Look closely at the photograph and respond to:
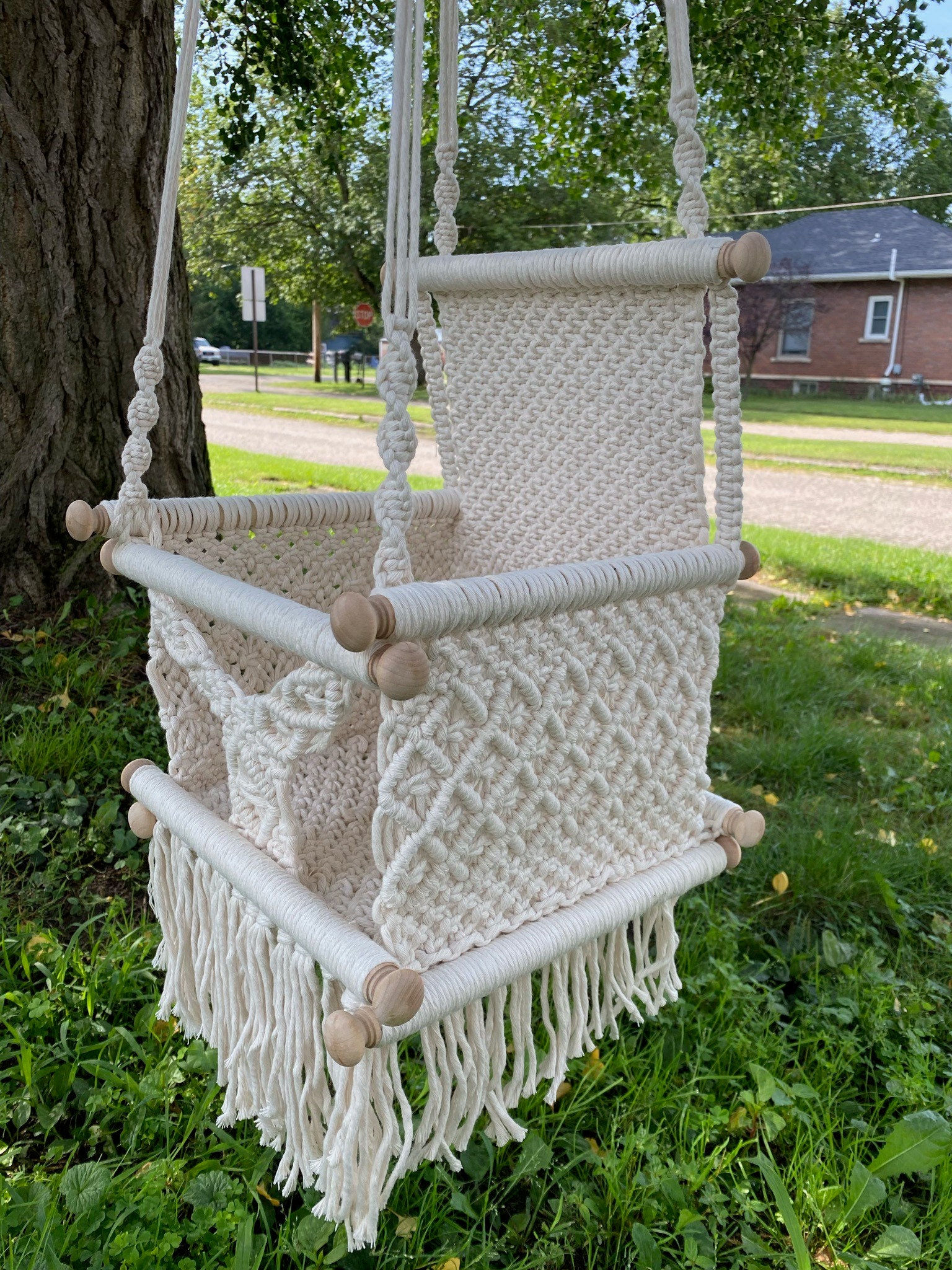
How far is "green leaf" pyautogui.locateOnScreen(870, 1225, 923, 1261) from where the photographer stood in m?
1.19

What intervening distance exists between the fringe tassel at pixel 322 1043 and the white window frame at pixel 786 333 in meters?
17.9

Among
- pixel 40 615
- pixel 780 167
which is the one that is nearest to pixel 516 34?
pixel 40 615

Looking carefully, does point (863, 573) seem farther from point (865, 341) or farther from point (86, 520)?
point (865, 341)

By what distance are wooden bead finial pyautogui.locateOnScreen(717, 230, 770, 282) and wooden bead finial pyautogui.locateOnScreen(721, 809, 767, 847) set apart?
0.63 m

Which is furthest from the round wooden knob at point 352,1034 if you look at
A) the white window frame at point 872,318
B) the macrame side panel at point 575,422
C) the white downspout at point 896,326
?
the white window frame at point 872,318

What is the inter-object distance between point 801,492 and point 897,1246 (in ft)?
22.2

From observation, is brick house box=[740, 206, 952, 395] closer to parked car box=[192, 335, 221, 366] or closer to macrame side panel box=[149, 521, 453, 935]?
parked car box=[192, 335, 221, 366]

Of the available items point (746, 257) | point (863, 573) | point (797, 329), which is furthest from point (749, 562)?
point (797, 329)

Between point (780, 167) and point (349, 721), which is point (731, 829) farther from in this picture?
point (780, 167)

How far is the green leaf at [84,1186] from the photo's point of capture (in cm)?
113

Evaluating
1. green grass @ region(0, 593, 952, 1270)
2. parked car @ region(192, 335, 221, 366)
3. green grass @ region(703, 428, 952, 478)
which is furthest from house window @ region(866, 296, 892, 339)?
green grass @ region(0, 593, 952, 1270)

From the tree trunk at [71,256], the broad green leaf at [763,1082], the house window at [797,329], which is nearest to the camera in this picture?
the broad green leaf at [763,1082]

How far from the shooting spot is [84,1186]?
115 cm

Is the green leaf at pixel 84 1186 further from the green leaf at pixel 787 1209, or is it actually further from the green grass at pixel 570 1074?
the green leaf at pixel 787 1209
